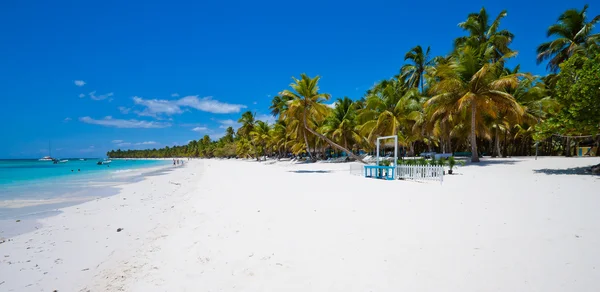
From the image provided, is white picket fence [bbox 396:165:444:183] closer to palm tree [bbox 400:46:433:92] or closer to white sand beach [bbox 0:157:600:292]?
white sand beach [bbox 0:157:600:292]

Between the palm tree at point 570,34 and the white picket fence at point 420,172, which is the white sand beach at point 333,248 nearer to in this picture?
the white picket fence at point 420,172

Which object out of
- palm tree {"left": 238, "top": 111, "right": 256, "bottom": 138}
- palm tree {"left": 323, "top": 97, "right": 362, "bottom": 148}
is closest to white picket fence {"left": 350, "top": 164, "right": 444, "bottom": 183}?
palm tree {"left": 323, "top": 97, "right": 362, "bottom": 148}

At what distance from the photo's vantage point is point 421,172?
1193 cm

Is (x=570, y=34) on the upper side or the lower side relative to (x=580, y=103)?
upper

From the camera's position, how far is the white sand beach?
127 inches

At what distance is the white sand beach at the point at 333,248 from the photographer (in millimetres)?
3215

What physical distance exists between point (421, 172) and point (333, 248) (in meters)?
9.12

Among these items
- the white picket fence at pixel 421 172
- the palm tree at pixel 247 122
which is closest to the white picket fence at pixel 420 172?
the white picket fence at pixel 421 172

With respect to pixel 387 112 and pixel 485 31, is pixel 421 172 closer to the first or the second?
pixel 387 112

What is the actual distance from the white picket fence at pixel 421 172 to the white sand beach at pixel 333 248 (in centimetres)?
342

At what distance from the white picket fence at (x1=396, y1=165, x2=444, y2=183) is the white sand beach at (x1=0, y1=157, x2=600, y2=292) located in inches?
135

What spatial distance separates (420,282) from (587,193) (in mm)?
7844

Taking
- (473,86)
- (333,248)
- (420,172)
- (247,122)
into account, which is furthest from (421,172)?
(247,122)

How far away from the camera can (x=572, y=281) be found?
2947 millimetres
